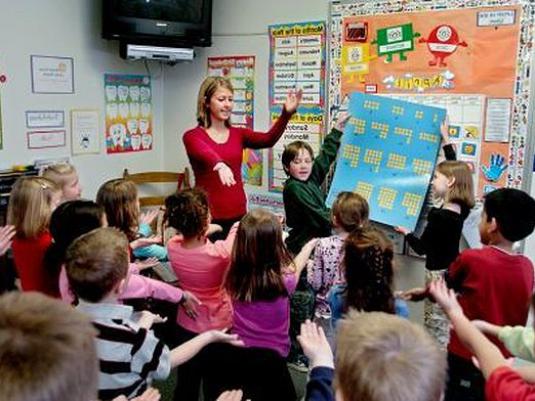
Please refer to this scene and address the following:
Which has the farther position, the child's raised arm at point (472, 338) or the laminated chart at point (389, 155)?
the laminated chart at point (389, 155)

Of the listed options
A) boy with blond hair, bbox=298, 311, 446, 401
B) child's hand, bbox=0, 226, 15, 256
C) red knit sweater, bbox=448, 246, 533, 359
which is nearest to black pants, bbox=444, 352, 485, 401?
red knit sweater, bbox=448, 246, 533, 359

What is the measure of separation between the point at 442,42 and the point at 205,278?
1767 mm

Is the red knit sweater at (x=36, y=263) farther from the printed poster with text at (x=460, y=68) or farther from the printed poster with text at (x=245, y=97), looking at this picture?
the printed poster with text at (x=460, y=68)

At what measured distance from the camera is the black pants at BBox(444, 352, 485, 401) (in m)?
2.11

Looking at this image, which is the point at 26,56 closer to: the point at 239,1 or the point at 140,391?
the point at 239,1

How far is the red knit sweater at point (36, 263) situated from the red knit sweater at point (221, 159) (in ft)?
3.13

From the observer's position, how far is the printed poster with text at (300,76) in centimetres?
339

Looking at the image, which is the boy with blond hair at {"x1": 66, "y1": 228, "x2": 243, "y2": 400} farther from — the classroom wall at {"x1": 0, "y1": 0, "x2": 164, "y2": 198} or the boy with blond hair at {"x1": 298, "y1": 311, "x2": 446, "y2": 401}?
the classroom wall at {"x1": 0, "y1": 0, "x2": 164, "y2": 198}

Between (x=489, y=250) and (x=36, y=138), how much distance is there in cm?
273

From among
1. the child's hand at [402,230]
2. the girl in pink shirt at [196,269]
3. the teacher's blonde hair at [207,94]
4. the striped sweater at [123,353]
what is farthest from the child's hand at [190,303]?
the child's hand at [402,230]

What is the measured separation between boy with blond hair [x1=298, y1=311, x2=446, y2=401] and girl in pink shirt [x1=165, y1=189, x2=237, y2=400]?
3.96 feet

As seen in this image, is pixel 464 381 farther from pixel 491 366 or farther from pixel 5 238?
pixel 5 238

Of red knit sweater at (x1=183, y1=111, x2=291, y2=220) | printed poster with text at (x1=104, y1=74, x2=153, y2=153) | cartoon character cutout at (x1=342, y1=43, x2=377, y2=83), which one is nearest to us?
red knit sweater at (x1=183, y1=111, x2=291, y2=220)

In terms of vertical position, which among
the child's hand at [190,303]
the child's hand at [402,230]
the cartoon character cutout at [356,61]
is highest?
the cartoon character cutout at [356,61]
